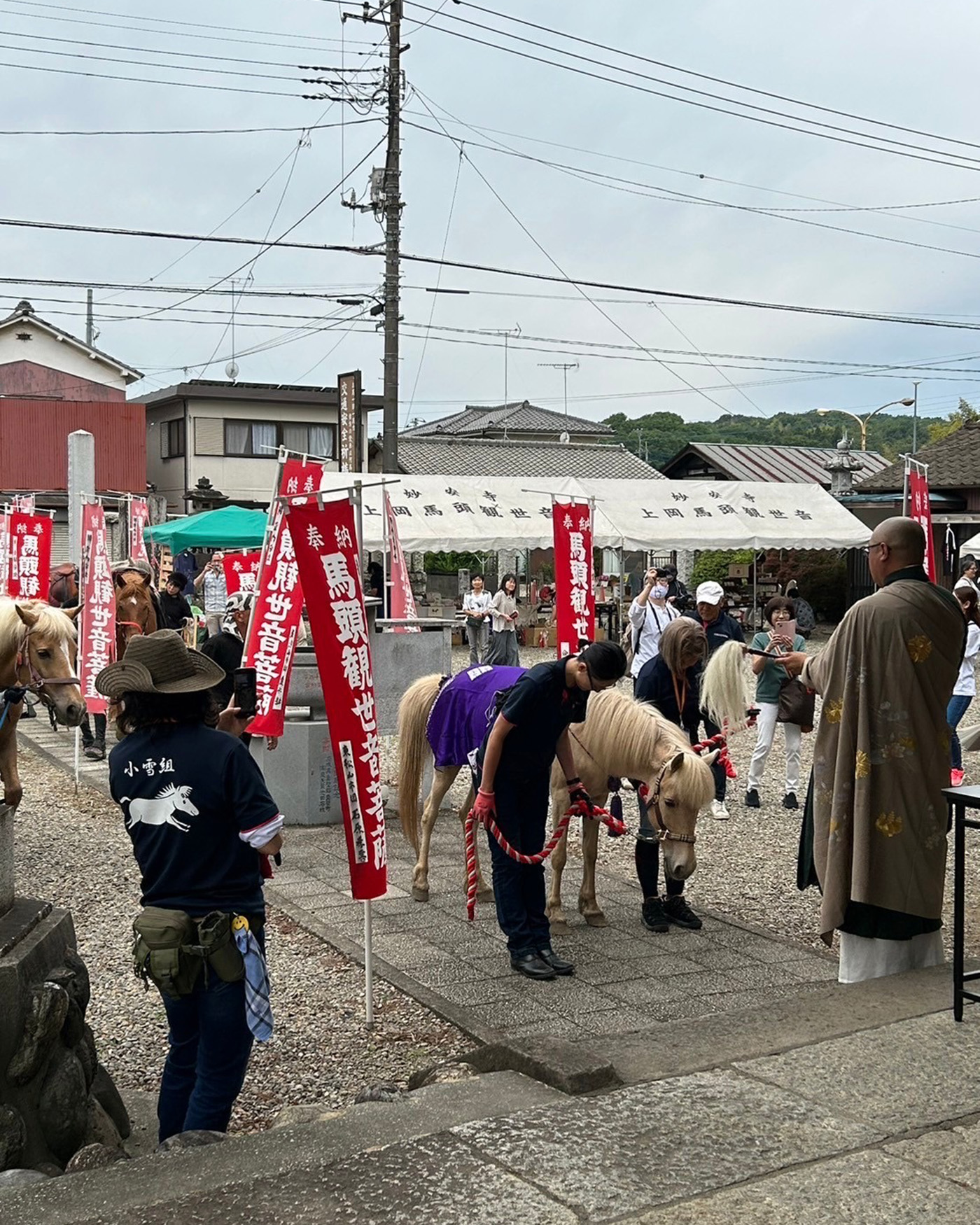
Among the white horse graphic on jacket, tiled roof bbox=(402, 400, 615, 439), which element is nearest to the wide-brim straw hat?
the white horse graphic on jacket

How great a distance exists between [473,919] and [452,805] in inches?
132

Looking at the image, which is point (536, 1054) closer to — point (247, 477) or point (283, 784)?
point (283, 784)

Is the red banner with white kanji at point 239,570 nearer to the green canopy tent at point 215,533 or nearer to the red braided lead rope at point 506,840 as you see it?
the green canopy tent at point 215,533

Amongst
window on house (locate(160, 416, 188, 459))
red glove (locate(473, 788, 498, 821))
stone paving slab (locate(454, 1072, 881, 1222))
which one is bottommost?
stone paving slab (locate(454, 1072, 881, 1222))

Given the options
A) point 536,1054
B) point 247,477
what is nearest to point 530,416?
point 247,477

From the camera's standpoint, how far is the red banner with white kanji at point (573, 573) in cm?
1162

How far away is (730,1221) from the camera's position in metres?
2.80

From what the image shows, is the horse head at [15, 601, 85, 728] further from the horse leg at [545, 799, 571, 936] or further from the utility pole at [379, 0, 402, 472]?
the utility pole at [379, 0, 402, 472]

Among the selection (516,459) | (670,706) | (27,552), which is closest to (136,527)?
(27,552)

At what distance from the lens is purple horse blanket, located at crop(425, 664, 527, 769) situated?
23.1 feet

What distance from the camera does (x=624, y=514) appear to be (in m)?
22.8

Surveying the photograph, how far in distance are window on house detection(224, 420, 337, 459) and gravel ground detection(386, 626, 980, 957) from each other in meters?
23.1

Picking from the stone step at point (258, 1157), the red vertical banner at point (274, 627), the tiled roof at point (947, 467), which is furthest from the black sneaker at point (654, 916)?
the tiled roof at point (947, 467)

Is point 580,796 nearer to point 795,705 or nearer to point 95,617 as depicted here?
point 795,705
